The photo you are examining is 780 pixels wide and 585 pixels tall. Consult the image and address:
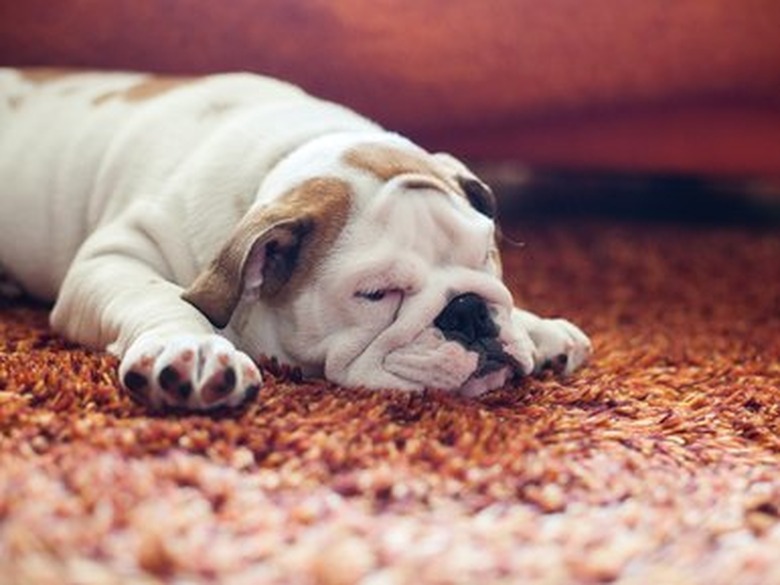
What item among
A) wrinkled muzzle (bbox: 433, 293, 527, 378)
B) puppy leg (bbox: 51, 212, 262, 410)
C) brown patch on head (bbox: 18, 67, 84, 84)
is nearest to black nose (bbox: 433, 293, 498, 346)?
wrinkled muzzle (bbox: 433, 293, 527, 378)

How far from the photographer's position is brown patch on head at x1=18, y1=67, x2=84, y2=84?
2428mm

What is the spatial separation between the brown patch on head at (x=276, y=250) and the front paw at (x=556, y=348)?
39 centimetres

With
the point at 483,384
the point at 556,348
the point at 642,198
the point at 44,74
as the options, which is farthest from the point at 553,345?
the point at 642,198

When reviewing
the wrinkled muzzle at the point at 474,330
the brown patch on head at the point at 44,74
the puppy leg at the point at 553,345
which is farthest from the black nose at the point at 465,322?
the brown patch on head at the point at 44,74

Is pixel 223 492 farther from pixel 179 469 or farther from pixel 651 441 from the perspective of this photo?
pixel 651 441

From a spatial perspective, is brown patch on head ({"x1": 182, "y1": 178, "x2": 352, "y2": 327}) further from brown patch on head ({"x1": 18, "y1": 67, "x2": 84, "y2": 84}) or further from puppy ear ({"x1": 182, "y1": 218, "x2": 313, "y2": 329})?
brown patch on head ({"x1": 18, "y1": 67, "x2": 84, "y2": 84})

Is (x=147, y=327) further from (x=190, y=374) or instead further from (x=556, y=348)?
(x=556, y=348)

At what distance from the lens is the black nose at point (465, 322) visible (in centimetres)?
165

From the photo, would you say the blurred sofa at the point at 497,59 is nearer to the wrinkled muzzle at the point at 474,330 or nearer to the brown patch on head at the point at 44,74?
the brown patch on head at the point at 44,74

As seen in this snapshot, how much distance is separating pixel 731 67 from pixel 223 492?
2238 millimetres

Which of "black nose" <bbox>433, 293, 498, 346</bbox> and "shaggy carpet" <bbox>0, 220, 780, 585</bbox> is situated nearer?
"shaggy carpet" <bbox>0, 220, 780, 585</bbox>

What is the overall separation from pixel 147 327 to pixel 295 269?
0.74 feet

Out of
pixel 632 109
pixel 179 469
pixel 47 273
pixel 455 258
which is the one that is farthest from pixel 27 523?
pixel 632 109

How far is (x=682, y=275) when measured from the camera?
2.96m
